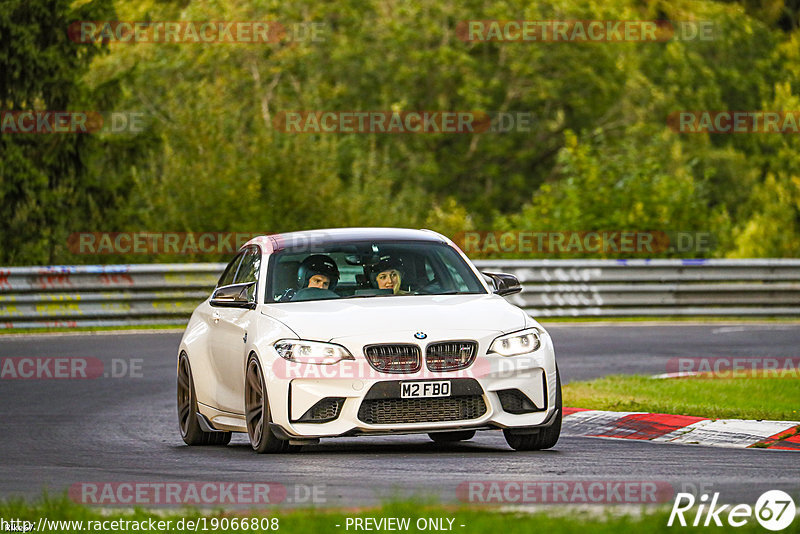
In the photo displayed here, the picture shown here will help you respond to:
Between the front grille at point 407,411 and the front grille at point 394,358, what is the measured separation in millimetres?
203

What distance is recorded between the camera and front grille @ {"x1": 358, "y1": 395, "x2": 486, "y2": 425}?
10.4 m

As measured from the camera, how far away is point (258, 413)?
10961mm

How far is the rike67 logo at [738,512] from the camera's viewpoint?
6961 mm

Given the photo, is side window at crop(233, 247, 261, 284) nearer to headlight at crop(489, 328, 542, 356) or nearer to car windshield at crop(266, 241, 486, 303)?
car windshield at crop(266, 241, 486, 303)
